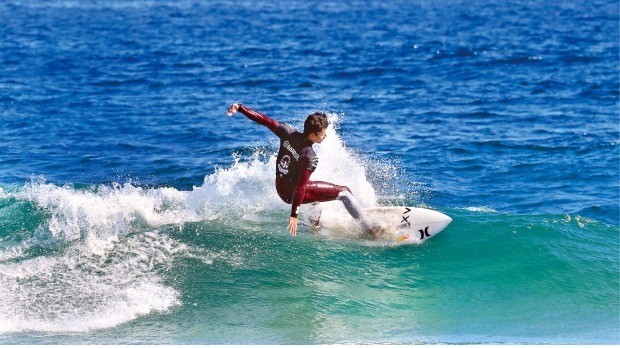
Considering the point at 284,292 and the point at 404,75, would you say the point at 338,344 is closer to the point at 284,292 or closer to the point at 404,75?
the point at 284,292

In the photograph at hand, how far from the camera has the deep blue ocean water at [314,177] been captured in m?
11.0

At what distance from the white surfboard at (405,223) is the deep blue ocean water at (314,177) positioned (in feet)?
0.68

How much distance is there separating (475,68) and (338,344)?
22.8 meters

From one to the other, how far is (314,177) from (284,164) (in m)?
2.50

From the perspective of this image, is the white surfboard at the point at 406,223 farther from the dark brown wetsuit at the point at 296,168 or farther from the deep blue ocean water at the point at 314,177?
the dark brown wetsuit at the point at 296,168

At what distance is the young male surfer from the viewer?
1155 centimetres

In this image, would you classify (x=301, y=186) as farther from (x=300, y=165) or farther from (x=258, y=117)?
(x=258, y=117)

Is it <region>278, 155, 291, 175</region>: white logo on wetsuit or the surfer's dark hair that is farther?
<region>278, 155, 291, 175</region>: white logo on wetsuit

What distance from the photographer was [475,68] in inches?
1232

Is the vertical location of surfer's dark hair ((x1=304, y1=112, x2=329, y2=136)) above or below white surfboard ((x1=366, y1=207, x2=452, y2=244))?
above

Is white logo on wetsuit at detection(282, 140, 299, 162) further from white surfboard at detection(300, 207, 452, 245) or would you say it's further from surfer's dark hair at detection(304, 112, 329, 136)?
white surfboard at detection(300, 207, 452, 245)

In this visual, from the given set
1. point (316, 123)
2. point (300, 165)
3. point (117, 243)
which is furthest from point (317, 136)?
point (117, 243)

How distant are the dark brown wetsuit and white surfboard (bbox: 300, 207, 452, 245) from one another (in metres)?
1.02

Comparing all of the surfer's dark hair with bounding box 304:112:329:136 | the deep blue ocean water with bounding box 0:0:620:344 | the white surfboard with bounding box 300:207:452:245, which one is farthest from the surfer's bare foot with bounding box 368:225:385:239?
the surfer's dark hair with bounding box 304:112:329:136
